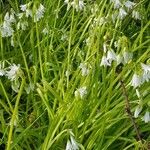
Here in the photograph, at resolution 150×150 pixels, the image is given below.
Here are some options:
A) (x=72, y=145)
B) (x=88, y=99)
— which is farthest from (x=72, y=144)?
(x=88, y=99)

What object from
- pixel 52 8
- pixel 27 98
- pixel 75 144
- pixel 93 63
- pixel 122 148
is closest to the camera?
pixel 75 144

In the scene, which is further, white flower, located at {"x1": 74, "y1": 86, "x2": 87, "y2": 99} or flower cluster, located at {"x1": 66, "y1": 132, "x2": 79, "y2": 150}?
white flower, located at {"x1": 74, "y1": 86, "x2": 87, "y2": 99}

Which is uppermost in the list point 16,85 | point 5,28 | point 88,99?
point 5,28

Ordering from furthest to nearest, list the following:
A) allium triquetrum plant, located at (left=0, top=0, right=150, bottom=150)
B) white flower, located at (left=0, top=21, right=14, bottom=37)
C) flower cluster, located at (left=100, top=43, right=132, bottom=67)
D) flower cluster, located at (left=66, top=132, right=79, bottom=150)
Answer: white flower, located at (left=0, top=21, right=14, bottom=37)
allium triquetrum plant, located at (left=0, top=0, right=150, bottom=150)
flower cluster, located at (left=100, top=43, right=132, bottom=67)
flower cluster, located at (left=66, top=132, right=79, bottom=150)

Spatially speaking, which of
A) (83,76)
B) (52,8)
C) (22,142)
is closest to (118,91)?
(83,76)

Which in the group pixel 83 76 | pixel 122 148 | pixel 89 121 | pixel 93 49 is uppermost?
pixel 93 49

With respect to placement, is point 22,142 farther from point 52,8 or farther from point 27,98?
point 52,8

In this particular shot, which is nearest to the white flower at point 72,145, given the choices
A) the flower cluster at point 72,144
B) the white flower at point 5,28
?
the flower cluster at point 72,144

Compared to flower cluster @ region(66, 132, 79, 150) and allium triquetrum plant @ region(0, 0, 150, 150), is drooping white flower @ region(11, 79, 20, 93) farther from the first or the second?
flower cluster @ region(66, 132, 79, 150)

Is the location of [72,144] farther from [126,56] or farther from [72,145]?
[126,56]

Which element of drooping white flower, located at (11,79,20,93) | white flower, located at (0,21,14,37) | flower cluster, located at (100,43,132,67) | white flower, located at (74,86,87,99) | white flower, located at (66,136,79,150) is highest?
white flower, located at (0,21,14,37)

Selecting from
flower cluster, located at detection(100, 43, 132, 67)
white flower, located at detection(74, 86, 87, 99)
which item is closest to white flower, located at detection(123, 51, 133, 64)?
flower cluster, located at detection(100, 43, 132, 67)
